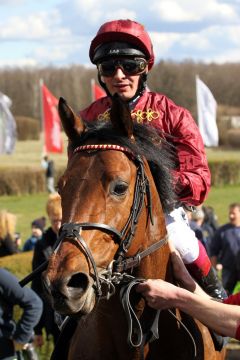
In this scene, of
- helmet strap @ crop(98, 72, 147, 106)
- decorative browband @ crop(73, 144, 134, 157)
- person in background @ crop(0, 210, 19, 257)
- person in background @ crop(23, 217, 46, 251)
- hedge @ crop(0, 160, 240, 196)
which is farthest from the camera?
hedge @ crop(0, 160, 240, 196)

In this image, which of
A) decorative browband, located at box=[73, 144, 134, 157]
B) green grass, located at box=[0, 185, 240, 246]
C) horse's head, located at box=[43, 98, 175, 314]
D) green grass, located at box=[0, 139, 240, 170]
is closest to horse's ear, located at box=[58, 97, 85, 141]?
horse's head, located at box=[43, 98, 175, 314]

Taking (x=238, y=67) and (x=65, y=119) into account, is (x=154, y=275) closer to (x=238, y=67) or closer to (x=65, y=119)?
(x=65, y=119)

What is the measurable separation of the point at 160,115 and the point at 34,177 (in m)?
32.2

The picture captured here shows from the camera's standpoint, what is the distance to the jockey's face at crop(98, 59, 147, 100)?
4.14 m

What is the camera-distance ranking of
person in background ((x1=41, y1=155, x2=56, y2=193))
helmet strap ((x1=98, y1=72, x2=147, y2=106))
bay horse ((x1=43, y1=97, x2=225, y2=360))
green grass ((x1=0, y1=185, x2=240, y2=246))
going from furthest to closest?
person in background ((x1=41, y1=155, x2=56, y2=193))
green grass ((x1=0, y1=185, x2=240, y2=246))
helmet strap ((x1=98, y1=72, x2=147, y2=106))
bay horse ((x1=43, y1=97, x2=225, y2=360))

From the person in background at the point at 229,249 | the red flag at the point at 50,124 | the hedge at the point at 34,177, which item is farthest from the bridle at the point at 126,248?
the hedge at the point at 34,177

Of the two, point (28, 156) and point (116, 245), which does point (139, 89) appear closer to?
point (116, 245)

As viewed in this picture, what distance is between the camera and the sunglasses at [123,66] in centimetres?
415

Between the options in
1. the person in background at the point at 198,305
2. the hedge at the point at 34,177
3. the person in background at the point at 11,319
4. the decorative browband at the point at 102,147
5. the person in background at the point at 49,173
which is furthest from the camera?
the hedge at the point at 34,177

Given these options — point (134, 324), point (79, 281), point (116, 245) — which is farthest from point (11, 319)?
point (79, 281)

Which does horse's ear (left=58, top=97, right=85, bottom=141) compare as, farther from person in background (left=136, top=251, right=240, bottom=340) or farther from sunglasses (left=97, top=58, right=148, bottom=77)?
person in background (left=136, top=251, right=240, bottom=340)

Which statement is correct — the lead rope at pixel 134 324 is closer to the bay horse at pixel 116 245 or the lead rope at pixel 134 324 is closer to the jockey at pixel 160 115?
the bay horse at pixel 116 245

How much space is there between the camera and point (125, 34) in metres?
4.16

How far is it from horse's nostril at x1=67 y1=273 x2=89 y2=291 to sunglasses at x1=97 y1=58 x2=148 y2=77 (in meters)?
1.42
